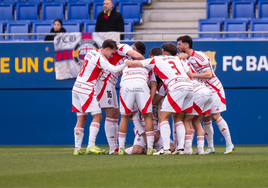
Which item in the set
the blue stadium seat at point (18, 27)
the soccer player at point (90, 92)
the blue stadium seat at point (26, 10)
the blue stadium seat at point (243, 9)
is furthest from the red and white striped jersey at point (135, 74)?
the blue stadium seat at point (26, 10)

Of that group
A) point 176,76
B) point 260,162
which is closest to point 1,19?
point 176,76

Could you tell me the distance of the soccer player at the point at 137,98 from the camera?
6824 millimetres

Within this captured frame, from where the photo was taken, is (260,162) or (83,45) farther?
(83,45)

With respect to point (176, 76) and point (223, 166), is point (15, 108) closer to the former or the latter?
point (176, 76)

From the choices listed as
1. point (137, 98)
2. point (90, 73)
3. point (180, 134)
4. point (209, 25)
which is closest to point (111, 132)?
point (137, 98)

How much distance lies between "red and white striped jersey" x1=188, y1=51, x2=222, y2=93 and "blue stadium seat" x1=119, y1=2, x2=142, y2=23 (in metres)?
5.53

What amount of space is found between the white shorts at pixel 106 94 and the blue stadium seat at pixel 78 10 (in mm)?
6047

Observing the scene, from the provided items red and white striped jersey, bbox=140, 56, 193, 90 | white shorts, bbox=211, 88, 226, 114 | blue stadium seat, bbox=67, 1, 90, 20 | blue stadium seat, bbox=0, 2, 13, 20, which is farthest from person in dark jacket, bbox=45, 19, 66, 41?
white shorts, bbox=211, 88, 226, 114

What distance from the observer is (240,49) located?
1085cm

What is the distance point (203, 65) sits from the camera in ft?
24.0

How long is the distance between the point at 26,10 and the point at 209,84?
25.6 feet

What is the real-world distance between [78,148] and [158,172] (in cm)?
303

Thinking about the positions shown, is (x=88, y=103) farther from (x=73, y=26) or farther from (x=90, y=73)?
(x=73, y=26)

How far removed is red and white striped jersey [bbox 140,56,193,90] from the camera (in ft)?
22.3
